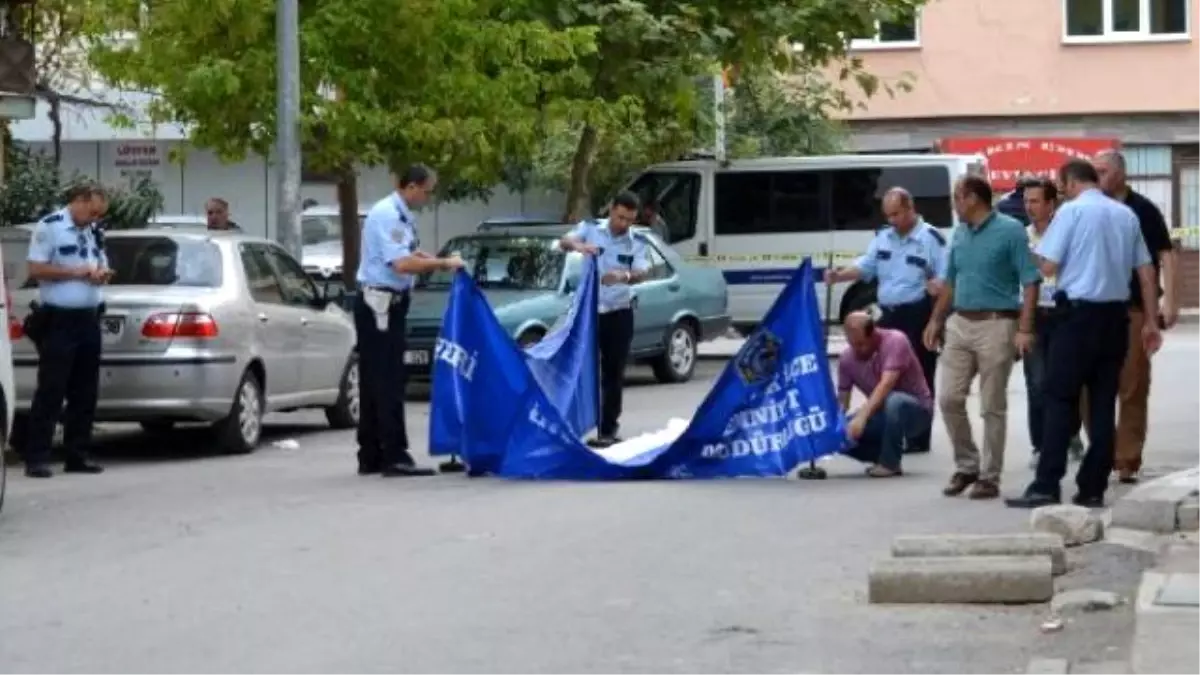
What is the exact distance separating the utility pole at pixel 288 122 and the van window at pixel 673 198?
25.1 feet

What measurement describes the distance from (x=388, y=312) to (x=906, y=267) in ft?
11.1

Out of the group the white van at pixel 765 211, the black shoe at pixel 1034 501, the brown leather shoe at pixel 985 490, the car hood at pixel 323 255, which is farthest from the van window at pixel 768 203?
the black shoe at pixel 1034 501

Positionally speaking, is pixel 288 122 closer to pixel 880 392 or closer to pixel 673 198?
pixel 673 198

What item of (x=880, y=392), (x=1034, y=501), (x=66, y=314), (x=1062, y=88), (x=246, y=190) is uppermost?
(x=1062, y=88)

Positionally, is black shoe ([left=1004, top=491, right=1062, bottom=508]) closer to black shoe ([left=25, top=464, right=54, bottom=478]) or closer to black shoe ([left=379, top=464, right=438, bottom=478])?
black shoe ([left=379, top=464, right=438, bottom=478])

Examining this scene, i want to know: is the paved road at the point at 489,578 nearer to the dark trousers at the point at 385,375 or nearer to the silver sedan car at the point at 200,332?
the dark trousers at the point at 385,375

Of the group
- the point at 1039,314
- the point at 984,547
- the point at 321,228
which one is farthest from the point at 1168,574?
the point at 321,228

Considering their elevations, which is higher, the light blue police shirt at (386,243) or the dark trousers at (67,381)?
the light blue police shirt at (386,243)

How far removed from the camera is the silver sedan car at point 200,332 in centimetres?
1688

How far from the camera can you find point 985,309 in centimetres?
1360

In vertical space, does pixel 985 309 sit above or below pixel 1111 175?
below

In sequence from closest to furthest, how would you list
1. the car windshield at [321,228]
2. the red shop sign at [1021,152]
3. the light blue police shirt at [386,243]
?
1. the light blue police shirt at [386,243]
2. the car windshield at [321,228]
3. the red shop sign at [1021,152]

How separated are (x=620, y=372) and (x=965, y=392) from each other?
4244 mm

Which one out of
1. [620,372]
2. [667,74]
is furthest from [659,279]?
[620,372]
